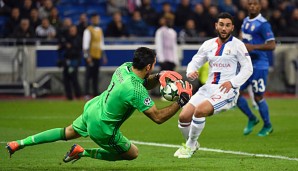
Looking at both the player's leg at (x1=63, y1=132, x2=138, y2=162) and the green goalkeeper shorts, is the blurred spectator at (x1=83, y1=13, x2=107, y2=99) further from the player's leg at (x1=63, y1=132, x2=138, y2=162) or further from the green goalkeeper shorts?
the green goalkeeper shorts

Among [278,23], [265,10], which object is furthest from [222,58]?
[265,10]

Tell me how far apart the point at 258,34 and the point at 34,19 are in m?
10.8

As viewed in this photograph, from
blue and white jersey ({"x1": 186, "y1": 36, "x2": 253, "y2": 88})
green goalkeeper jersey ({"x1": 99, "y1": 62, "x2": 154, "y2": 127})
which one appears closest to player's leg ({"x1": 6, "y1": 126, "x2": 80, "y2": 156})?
green goalkeeper jersey ({"x1": 99, "y1": 62, "x2": 154, "y2": 127})

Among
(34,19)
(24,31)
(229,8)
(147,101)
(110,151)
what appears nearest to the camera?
(147,101)

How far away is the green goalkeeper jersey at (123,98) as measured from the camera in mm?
9117

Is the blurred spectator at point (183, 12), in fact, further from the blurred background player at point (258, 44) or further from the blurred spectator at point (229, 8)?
the blurred background player at point (258, 44)

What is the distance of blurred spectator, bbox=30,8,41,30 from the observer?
23.6 metres

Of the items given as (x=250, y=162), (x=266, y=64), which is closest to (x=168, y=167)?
(x=250, y=162)

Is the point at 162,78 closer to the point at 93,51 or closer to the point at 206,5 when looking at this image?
the point at 93,51

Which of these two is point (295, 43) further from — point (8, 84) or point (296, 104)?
point (8, 84)

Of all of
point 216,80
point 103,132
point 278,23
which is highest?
point 216,80

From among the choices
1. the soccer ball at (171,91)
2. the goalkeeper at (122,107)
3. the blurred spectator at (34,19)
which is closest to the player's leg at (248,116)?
the goalkeeper at (122,107)

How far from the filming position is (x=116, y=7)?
86.7 ft

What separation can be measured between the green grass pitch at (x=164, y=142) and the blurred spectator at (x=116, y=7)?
6.10 metres
